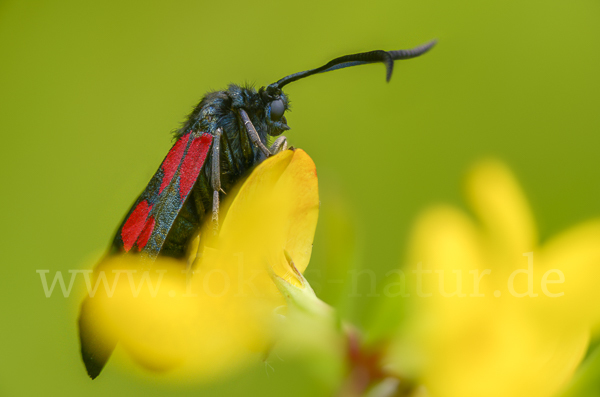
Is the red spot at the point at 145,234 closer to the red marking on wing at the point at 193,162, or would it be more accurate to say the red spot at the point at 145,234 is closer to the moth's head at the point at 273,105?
the red marking on wing at the point at 193,162

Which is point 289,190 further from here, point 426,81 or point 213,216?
point 426,81

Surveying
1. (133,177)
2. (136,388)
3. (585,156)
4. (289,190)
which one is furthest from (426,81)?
(136,388)

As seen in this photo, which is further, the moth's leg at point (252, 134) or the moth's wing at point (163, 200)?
the moth's leg at point (252, 134)

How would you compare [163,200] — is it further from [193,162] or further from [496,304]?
[496,304]

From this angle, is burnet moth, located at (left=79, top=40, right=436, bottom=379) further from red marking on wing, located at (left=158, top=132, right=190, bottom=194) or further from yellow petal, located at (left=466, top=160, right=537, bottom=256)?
yellow petal, located at (left=466, top=160, right=537, bottom=256)

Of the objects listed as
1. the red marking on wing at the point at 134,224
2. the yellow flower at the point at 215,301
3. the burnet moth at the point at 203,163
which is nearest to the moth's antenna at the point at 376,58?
the burnet moth at the point at 203,163

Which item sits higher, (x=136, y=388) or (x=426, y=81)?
(x=426, y=81)

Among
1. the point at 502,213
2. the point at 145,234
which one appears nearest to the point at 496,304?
the point at 502,213

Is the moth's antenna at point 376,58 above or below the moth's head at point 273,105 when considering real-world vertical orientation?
above
